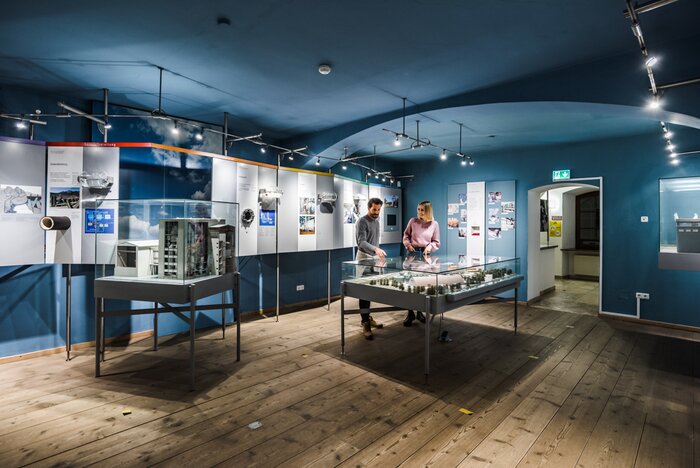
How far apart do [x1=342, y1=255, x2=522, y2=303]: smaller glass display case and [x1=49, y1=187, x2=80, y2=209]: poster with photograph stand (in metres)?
3.40

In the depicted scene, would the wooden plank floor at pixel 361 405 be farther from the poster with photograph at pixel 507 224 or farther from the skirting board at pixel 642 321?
the poster with photograph at pixel 507 224

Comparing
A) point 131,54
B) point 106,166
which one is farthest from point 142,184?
point 131,54

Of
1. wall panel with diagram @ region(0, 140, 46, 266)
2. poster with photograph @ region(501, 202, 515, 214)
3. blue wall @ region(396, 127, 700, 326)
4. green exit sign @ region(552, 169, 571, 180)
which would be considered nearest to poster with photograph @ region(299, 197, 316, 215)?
wall panel with diagram @ region(0, 140, 46, 266)

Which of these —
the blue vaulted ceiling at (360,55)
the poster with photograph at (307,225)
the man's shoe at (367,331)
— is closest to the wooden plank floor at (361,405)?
the man's shoe at (367,331)

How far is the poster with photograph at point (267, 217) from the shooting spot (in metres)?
5.81

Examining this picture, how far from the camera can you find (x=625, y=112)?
3.98 metres

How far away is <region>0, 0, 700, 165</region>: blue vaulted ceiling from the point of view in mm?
2957

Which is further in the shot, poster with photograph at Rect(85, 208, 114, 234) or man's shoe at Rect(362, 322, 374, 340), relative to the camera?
man's shoe at Rect(362, 322, 374, 340)

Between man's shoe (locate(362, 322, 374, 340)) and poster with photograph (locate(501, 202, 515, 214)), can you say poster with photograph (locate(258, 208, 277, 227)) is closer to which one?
man's shoe (locate(362, 322, 374, 340))

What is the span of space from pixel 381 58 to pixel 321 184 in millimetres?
3207

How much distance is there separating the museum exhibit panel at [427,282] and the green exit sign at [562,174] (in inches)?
134

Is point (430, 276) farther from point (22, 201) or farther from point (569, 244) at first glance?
point (569, 244)

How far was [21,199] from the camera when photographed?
13.5 feet

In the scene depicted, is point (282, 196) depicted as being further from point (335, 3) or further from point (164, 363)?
point (335, 3)
